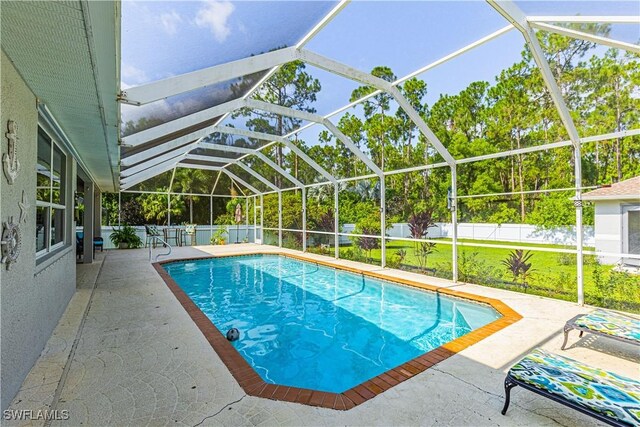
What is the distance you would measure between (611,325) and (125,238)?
16688 millimetres

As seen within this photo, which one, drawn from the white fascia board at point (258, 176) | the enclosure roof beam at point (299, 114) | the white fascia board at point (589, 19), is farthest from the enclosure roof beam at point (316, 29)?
the white fascia board at point (258, 176)

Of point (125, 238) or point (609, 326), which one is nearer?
point (609, 326)

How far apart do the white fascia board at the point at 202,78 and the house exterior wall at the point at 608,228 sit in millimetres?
5919

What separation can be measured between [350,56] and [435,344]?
4.96 meters

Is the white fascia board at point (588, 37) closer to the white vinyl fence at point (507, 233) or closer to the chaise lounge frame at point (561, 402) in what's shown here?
the white vinyl fence at point (507, 233)

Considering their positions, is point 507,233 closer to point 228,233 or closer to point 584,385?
point 584,385

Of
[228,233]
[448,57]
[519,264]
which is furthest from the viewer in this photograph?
[228,233]

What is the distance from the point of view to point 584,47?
4305mm

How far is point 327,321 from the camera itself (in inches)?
223

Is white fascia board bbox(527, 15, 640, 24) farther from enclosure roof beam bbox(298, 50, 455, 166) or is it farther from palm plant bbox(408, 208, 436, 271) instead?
palm plant bbox(408, 208, 436, 271)

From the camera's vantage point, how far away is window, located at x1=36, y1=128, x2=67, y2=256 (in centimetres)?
415

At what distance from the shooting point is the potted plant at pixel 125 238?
1425 centimetres
